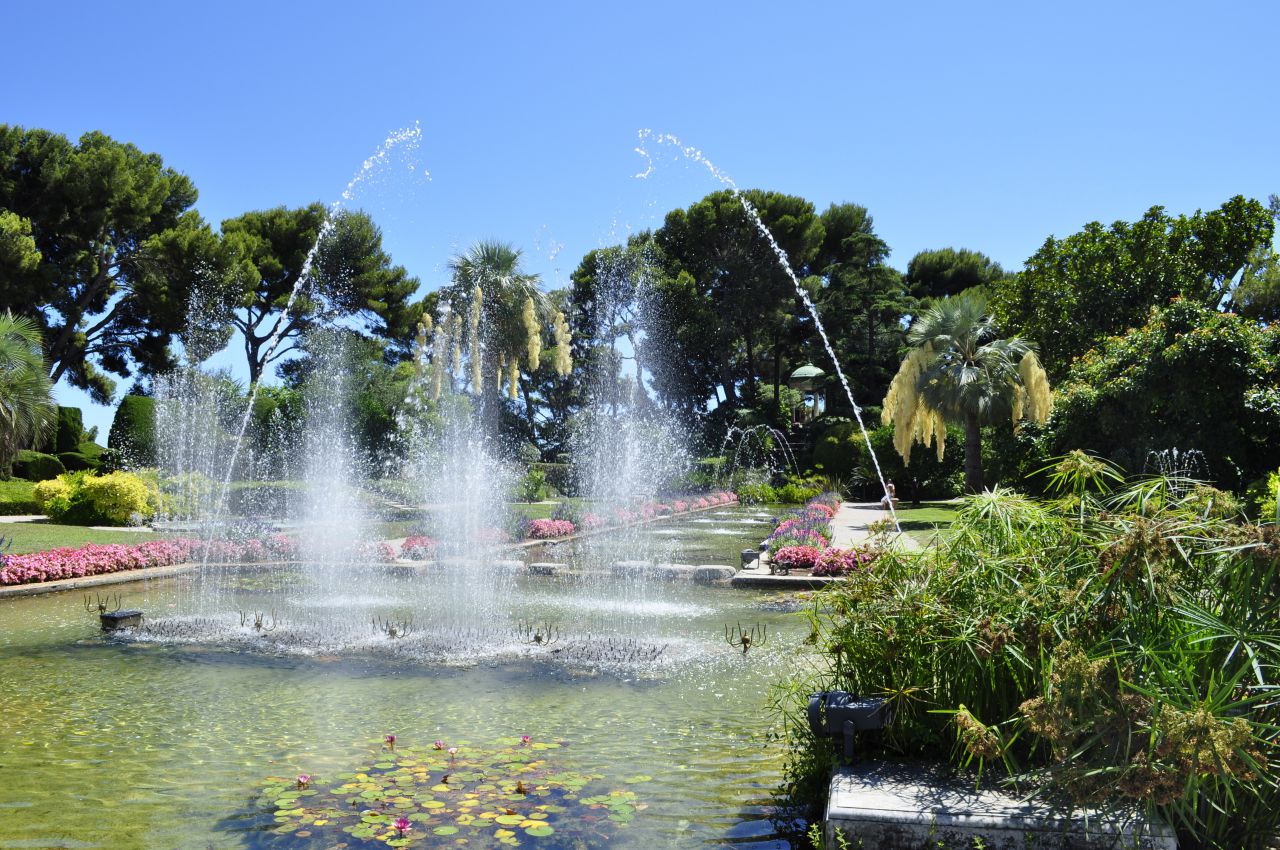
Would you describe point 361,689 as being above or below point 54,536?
below

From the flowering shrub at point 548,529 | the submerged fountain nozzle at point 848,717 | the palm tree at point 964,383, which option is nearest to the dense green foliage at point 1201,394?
the palm tree at point 964,383

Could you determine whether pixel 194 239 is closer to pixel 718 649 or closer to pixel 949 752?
pixel 718 649

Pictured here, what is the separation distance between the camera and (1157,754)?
3.21 metres

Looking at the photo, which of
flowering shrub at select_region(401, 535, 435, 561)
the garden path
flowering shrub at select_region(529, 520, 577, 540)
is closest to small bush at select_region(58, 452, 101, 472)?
flowering shrub at select_region(529, 520, 577, 540)

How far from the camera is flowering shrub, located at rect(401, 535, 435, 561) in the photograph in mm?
14516

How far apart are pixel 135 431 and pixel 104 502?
1269 cm

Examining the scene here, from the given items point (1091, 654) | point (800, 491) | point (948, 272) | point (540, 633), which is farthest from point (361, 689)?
point (948, 272)

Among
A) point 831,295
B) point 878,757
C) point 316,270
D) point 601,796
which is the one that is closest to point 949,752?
point 878,757

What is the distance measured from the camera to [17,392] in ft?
58.6

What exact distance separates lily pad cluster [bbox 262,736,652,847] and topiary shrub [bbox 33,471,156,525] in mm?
17223

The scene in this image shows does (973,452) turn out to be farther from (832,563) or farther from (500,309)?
(500,309)

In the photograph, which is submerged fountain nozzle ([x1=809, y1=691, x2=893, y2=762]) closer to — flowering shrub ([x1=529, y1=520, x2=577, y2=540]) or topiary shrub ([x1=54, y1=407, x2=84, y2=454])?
flowering shrub ([x1=529, y1=520, x2=577, y2=540])

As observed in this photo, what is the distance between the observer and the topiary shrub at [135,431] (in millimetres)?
31172

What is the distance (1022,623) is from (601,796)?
2.19 metres
